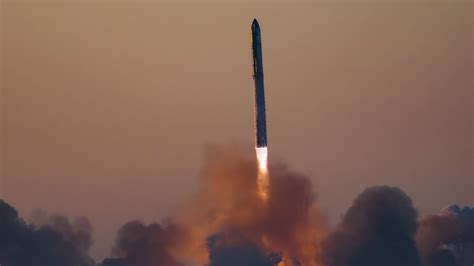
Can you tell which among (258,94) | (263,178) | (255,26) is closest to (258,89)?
(258,94)

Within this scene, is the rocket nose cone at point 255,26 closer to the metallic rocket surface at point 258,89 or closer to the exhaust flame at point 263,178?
the metallic rocket surface at point 258,89

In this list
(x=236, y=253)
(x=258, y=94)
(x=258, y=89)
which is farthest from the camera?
(x=258, y=94)

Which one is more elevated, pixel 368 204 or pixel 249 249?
pixel 368 204

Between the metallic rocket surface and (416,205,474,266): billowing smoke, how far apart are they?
26.4 meters

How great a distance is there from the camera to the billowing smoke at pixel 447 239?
6196 inches

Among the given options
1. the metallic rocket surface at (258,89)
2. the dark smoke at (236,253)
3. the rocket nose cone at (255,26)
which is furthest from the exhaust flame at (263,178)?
the rocket nose cone at (255,26)

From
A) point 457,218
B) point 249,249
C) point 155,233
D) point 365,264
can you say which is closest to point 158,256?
point 155,233

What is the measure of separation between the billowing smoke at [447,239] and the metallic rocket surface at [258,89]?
26.4 meters

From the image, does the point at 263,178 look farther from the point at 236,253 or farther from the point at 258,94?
the point at 236,253

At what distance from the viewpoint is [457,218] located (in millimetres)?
163250

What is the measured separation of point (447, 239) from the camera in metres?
160

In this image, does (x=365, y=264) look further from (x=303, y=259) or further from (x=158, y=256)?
(x=158, y=256)

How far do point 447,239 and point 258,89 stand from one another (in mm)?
32853

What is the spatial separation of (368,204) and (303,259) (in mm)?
11935
